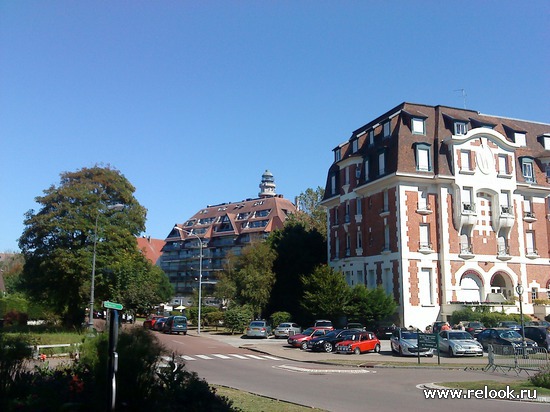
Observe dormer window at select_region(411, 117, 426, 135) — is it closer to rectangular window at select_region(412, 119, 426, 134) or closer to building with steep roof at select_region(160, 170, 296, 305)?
rectangular window at select_region(412, 119, 426, 134)

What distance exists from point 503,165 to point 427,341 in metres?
30.1

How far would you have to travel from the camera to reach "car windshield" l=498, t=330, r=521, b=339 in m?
31.6

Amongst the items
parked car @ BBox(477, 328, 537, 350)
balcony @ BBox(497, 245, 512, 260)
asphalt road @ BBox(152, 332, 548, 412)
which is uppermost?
balcony @ BBox(497, 245, 512, 260)

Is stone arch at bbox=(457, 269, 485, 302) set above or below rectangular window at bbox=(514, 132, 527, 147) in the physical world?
below

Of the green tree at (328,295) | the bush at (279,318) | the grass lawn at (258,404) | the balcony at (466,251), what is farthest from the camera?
the bush at (279,318)

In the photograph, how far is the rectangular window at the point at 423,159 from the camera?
164 feet

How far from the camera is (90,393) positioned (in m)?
9.71

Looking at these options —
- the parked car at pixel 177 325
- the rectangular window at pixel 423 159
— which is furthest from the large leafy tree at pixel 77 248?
the rectangular window at pixel 423 159

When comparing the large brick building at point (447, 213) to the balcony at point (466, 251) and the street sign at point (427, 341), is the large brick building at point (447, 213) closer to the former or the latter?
the balcony at point (466, 251)

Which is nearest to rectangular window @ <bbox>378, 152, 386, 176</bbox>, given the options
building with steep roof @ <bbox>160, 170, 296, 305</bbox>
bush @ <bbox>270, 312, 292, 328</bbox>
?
bush @ <bbox>270, 312, 292, 328</bbox>

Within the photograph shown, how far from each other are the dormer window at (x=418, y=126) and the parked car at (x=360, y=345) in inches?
926

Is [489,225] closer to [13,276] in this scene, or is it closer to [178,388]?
[178,388]

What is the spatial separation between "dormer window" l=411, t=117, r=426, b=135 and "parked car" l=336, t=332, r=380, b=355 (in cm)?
2351

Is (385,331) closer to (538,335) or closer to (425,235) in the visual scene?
(425,235)
